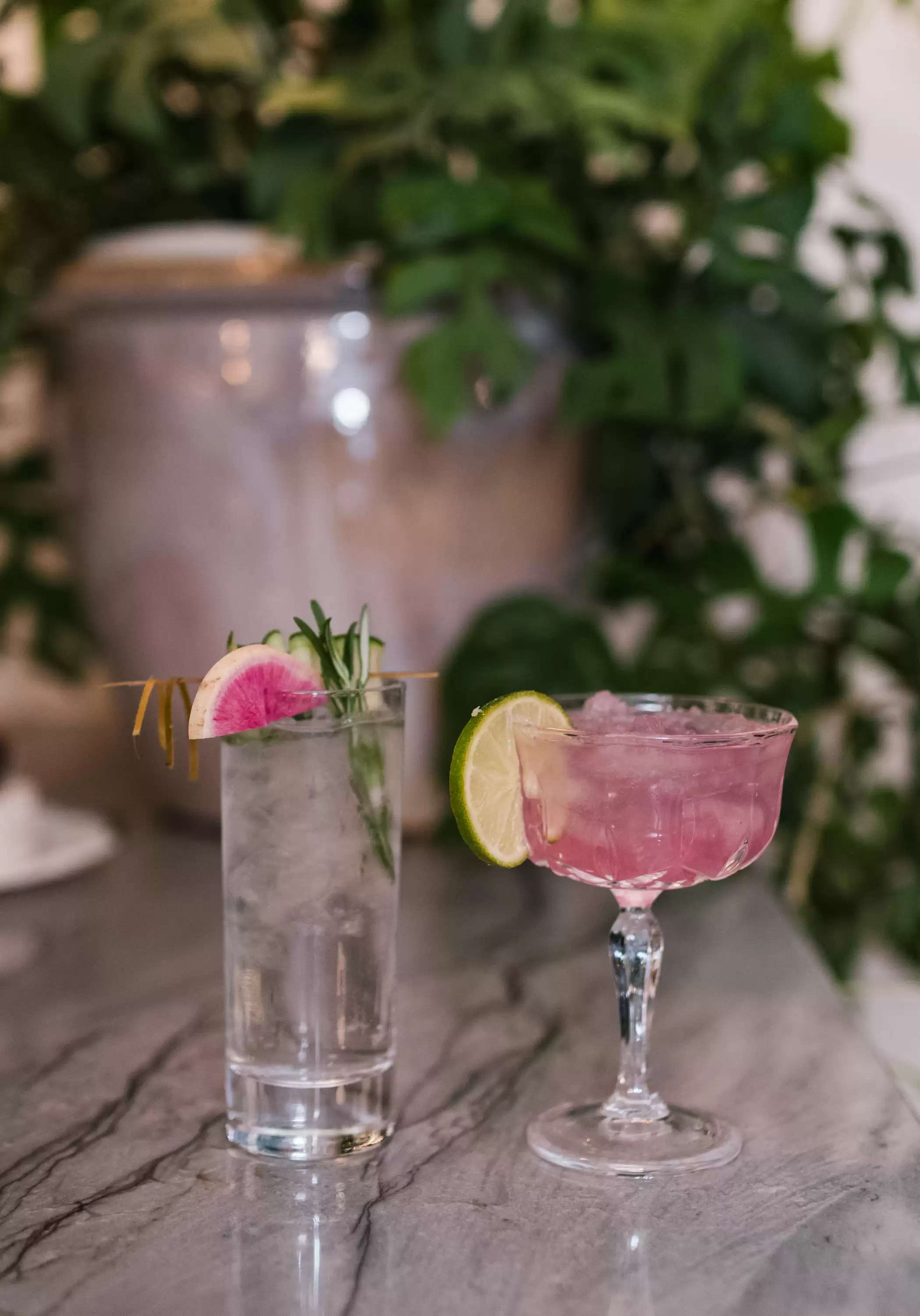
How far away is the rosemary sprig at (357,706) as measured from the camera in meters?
0.64

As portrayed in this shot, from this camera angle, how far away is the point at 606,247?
1.40 m

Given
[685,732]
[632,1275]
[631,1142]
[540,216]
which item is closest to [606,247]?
[540,216]

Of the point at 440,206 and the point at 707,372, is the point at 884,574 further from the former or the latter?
the point at 440,206

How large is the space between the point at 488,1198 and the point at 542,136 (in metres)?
1.03

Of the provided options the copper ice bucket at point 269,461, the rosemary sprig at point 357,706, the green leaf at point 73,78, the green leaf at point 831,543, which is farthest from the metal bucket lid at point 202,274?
the rosemary sprig at point 357,706

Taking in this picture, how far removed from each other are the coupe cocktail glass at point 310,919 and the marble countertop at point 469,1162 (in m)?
0.03

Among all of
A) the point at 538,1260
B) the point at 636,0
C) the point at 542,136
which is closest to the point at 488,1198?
the point at 538,1260

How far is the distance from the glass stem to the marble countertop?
0.05 metres

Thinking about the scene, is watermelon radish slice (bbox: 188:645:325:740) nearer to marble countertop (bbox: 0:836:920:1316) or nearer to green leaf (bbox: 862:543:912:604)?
marble countertop (bbox: 0:836:920:1316)

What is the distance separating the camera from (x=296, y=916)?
65 centimetres

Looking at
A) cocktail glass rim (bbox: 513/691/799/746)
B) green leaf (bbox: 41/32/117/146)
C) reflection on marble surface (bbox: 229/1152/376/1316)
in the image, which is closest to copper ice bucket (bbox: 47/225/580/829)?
green leaf (bbox: 41/32/117/146)

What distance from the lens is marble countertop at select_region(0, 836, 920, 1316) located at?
53 cm

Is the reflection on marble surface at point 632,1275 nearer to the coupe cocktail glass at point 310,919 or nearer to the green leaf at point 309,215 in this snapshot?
the coupe cocktail glass at point 310,919

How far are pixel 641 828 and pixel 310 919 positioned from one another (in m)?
0.16
